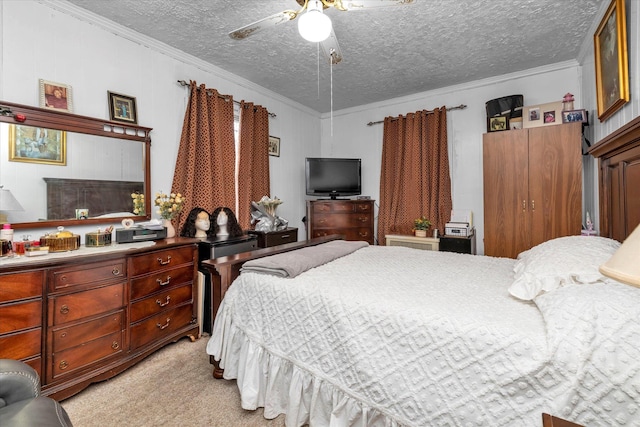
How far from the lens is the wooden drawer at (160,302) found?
2.04 meters

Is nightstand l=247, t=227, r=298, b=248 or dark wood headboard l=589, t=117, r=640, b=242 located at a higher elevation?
dark wood headboard l=589, t=117, r=640, b=242

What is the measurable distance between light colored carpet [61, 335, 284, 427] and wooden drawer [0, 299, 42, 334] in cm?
53

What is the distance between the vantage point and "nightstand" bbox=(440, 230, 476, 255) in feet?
11.5

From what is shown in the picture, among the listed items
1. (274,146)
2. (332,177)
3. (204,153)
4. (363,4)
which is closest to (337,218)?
(332,177)

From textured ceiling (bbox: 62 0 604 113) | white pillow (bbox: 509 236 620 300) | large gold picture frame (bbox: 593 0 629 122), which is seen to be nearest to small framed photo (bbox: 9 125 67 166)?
textured ceiling (bbox: 62 0 604 113)

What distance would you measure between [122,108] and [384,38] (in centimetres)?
240

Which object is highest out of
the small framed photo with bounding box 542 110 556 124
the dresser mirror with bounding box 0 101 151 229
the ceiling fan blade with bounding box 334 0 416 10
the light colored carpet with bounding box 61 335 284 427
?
the ceiling fan blade with bounding box 334 0 416 10

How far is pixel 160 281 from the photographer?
86.5 inches

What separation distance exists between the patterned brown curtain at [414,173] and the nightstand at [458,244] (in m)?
0.38

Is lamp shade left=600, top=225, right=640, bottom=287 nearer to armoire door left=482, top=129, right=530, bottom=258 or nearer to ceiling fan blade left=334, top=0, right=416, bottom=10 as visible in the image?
ceiling fan blade left=334, top=0, right=416, bottom=10

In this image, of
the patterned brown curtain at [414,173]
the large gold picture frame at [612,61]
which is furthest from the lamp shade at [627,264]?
the patterned brown curtain at [414,173]

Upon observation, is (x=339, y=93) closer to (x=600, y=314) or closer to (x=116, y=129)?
(x=116, y=129)

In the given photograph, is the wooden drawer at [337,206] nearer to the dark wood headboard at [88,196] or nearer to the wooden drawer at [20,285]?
the dark wood headboard at [88,196]

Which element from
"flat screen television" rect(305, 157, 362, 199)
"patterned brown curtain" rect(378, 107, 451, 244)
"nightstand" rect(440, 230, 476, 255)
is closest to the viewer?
"nightstand" rect(440, 230, 476, 255)
